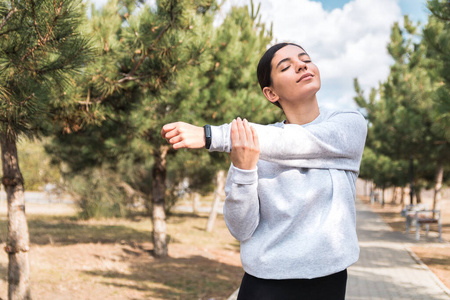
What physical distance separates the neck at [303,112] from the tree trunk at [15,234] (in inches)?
151

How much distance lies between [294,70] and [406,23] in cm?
1782

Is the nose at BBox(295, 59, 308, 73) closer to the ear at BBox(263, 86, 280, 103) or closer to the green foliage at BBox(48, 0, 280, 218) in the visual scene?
the ear at BBox(263, 86, 280, 103)

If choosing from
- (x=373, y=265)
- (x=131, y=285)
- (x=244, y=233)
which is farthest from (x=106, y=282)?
(x=244, y=233)

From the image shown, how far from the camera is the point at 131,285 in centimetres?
666

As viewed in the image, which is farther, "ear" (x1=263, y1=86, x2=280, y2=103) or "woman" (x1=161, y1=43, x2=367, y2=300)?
"ear" (x1=263, y1=86, x2=280, y2=103)

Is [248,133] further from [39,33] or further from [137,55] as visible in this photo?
[137,55]

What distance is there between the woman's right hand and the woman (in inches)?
0.9

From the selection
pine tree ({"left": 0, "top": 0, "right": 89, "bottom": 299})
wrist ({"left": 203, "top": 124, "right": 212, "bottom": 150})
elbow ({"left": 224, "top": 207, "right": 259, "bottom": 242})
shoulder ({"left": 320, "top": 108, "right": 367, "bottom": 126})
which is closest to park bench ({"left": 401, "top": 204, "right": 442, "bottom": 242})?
pine tree ({"left": 0, "top": 0, "right": 89, "bottom": 299})

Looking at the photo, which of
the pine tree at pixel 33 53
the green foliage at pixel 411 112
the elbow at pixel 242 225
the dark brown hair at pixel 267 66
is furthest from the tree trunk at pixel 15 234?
the green foliage at pixel 411 112

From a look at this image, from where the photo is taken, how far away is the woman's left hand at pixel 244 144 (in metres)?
1.15

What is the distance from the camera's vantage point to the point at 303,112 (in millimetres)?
1458

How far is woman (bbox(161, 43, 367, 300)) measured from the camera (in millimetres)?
1194

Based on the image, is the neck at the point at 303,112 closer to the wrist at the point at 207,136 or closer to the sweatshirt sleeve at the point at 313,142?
the sweatshirt sleeve at the point at 313,142

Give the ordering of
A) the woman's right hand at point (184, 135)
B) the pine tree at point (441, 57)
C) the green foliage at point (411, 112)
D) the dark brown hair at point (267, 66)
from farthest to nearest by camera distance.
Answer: the green foliage at point (411, 112)
the pine tree at point (441, 57)
the dark brown hair at point (267, 66)
the woman's right hand at point (184, 135)
